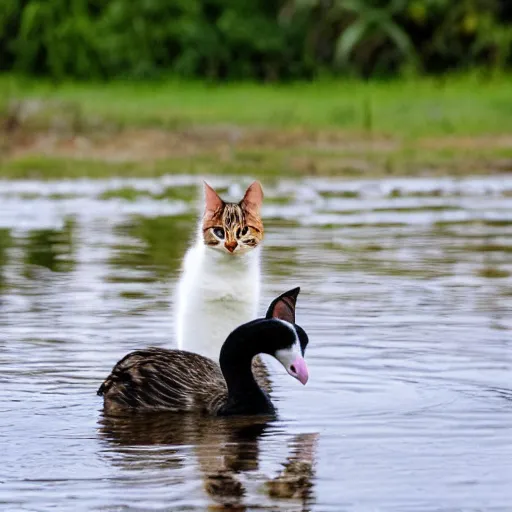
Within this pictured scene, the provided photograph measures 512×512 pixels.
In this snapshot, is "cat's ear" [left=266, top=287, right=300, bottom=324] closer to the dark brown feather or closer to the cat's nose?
the dark brown feather

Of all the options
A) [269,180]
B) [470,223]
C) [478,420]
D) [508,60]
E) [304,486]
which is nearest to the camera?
[304,486]

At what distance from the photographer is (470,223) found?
20.6 metres

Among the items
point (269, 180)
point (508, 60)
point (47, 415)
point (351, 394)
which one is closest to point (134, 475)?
point (47, 415)

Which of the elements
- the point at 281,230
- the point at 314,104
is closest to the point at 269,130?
the point at 314,104

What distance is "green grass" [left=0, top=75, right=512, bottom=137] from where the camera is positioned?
32375 mm

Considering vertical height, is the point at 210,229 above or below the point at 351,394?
above

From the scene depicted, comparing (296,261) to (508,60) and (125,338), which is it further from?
(508,60)

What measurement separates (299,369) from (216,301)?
1196 millimetres

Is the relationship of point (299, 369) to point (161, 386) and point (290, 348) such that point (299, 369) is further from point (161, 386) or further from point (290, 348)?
point (161, 386)

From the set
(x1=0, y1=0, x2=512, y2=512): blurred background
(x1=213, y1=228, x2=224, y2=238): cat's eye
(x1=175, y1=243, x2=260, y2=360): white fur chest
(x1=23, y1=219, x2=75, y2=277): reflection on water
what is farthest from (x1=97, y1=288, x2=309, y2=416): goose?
(x1=23, y1=219, x2=75, y2=277): reflection on water

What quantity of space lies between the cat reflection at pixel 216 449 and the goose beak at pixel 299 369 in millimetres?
286

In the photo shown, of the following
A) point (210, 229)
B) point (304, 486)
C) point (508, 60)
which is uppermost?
point (508, 60)

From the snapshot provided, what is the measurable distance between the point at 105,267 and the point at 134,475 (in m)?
8.38

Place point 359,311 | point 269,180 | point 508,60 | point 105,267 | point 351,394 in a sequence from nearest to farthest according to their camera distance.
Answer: point 351,394 → point 359,311 → point 105,267 → point 269,180 → point 508,60
